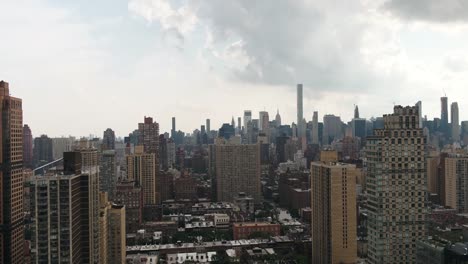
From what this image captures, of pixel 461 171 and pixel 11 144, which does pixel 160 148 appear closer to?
pixel 461 171

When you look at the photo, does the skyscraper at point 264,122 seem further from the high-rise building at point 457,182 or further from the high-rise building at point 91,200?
the high-rise building at point 91,200

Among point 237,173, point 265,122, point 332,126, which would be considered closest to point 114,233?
point 237,173

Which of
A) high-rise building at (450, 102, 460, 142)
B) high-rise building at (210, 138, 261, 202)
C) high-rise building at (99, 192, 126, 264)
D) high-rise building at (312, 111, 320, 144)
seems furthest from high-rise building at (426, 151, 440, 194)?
high-rise building at (312, 111, 320, 144)

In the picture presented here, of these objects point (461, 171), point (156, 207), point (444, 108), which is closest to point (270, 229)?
point (156, 207)

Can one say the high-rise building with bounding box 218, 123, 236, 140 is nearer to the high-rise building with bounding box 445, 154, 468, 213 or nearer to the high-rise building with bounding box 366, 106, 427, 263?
the high-rise building with bounding box 445, 154, 468, 213

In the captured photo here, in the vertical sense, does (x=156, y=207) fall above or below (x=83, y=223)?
below

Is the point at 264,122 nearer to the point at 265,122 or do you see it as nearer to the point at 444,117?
the point at 265,122

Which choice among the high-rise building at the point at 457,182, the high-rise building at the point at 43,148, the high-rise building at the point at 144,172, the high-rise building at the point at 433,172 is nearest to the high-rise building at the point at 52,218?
the high-rise building at the point at 144,172
